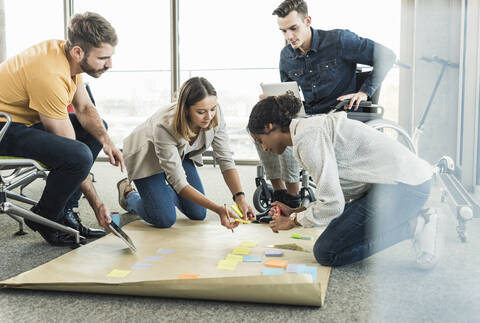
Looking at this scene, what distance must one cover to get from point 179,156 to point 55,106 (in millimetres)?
480

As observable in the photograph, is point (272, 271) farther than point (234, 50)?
No

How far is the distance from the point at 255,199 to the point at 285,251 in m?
0.70

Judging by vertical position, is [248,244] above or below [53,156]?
below

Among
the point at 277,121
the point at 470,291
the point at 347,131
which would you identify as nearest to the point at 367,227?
the point at 347,131

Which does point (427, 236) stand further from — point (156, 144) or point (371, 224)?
point (156, 144)

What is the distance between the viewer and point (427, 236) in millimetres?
1314

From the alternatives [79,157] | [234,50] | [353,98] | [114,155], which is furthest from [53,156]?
[234,50]

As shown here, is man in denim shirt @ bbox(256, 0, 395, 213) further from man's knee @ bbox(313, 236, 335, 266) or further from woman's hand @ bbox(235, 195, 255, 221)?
man's knee @ bbox(313, 236, 335, 266)

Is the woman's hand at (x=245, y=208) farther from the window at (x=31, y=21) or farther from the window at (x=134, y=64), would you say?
the window at (x=31, y=21)

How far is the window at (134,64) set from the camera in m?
4.37

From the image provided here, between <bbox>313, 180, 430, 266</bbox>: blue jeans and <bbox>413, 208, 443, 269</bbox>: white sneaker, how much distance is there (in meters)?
0.04

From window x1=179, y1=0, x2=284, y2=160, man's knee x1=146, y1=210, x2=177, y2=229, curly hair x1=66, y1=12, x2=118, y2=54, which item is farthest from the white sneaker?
window x1=179, y1=0, x2=284, y2=160

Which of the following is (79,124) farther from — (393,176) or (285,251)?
(393,176)

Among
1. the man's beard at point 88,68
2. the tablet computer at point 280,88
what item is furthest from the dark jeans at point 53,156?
the tablet computer at point 280,88
